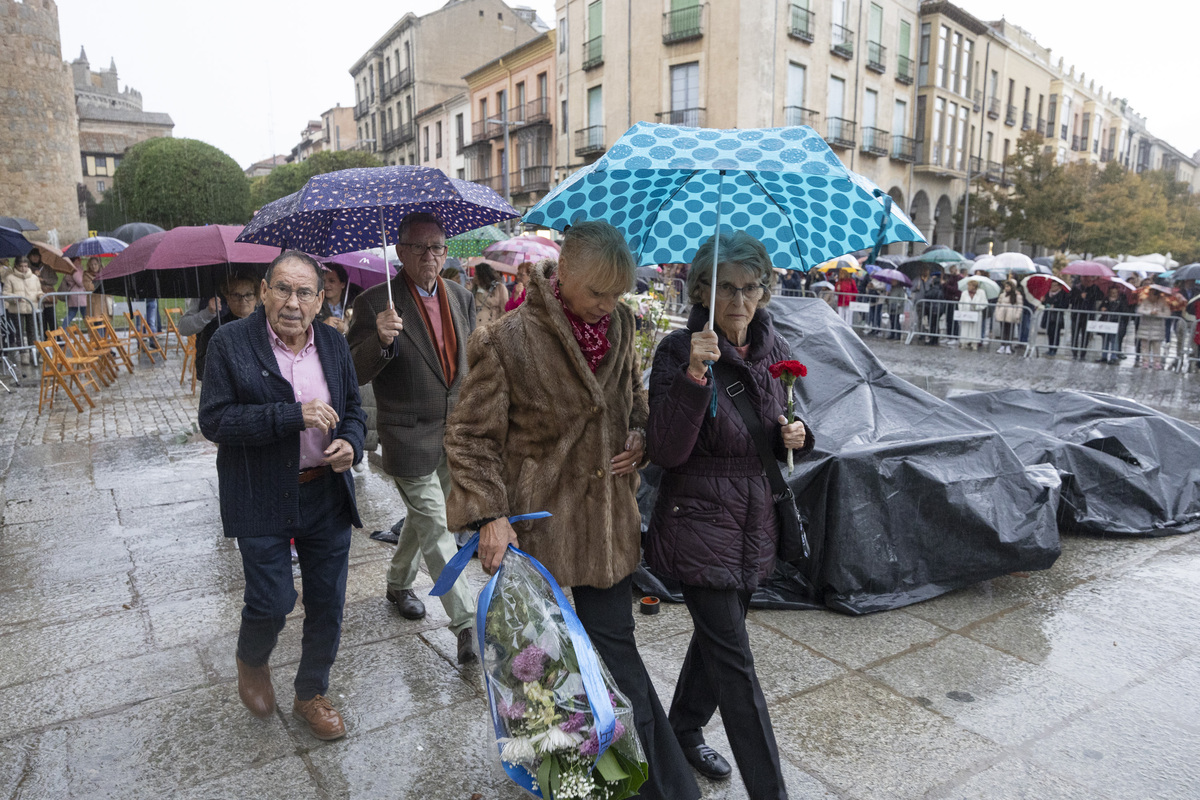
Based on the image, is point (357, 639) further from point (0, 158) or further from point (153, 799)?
point (0, 158)

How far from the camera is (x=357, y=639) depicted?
3.73 m

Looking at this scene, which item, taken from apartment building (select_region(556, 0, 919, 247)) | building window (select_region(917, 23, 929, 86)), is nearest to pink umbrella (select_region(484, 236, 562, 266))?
apartment building (select_region(556, 0, 919, 247))

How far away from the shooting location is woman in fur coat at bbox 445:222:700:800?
2256 millimetres

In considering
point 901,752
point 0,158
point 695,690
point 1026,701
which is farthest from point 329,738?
point 0,158

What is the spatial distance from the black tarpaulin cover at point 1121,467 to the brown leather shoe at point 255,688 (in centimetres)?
407

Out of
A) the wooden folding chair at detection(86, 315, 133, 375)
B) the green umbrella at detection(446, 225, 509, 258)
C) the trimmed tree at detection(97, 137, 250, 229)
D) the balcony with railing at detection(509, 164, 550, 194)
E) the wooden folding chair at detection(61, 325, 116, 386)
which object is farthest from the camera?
the trimmed tree at detection(97, 137, 250, 229)

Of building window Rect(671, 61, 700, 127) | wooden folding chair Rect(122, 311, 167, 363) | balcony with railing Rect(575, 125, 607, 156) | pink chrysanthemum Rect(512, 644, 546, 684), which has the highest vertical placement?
→ building window Rect(671, 61, 700, 127)

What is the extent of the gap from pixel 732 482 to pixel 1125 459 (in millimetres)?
4058

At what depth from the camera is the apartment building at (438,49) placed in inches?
1977

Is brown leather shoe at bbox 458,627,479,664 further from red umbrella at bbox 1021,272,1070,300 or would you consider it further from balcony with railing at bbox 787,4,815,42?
balcony with railing at bbox 787,4,815,42

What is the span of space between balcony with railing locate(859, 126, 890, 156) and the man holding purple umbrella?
32.4 metres

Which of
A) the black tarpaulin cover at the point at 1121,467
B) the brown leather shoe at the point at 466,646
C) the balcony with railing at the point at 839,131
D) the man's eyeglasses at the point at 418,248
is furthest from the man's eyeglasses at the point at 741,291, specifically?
the balcony with railing at the point at 839,131

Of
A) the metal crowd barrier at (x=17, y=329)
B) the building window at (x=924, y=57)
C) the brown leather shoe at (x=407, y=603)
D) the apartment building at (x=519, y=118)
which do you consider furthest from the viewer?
the apartment building at (x=519, y=118)

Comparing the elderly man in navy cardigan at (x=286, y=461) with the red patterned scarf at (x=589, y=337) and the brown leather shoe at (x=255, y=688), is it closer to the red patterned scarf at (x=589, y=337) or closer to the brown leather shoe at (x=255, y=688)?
the brown leather shoe at (x=255, y=688)
